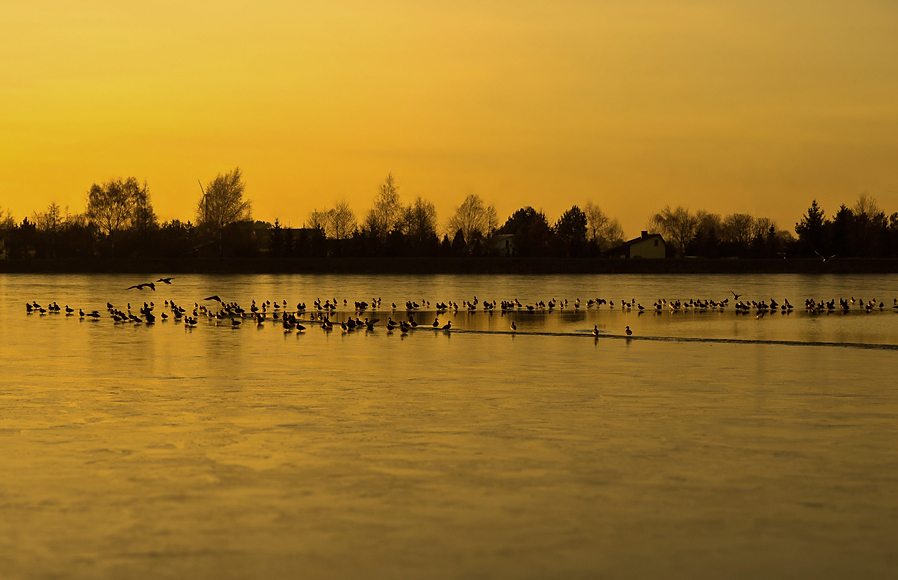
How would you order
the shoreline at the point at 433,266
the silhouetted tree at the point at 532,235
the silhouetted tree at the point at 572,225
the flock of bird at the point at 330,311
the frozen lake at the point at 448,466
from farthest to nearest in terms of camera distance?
the silhouetted tree at the point at 572,225 < the silhouetted tree at the point at 532,235 < the shoreline at the point at 433,266 < the flock of bird at the point at 330,311 < the frozen lake at the point at 448,466

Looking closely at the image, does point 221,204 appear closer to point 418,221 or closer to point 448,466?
point 418,221

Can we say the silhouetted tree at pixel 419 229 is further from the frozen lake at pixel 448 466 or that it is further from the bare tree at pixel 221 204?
the frozen lake at pixel 448 466

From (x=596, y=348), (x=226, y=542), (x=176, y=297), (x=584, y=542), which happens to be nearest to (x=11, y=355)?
Result: (x=596, y=348)

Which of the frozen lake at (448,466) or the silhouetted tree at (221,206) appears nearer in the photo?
the frozen lake at (448,466)

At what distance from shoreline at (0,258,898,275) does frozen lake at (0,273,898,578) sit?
9455cm

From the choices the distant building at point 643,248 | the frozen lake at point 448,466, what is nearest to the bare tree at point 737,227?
the distant building at point 643,248

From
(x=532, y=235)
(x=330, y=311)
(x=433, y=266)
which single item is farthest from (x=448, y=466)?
(x=532, y=235)

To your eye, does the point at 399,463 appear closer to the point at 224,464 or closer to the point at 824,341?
the point at 224,464

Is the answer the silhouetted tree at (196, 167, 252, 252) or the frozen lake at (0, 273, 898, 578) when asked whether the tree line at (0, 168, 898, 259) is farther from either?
the frozen lake at (0, 273, 898, 578)

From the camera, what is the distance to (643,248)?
152 m

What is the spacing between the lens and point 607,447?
12.9m

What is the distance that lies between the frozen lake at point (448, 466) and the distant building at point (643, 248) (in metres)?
126

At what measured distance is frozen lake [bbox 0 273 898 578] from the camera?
8.68 meters

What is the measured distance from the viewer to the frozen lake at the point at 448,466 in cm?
868
